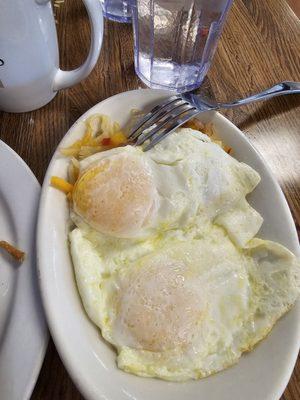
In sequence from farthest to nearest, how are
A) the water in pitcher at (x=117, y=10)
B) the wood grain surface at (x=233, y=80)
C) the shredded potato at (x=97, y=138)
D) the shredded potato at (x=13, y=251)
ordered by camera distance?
the water in pitcher at (x=117, y=10)
the wood grain surface at (x=233, y=80)
the shredded potato at (x=97, y=138)
the shredded potato at (x=13, y=251)

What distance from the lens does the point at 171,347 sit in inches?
25.0

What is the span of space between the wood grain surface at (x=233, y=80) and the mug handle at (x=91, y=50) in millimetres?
100

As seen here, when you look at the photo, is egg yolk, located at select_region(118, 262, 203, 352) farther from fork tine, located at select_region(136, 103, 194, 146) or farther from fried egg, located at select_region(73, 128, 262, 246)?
fork tine, located at select_region(136, 103, 194, 146)

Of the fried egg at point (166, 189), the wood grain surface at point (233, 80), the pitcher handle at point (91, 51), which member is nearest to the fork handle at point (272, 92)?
the wood grain surface at point (233, 80)

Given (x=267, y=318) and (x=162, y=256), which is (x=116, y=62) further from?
(x=267, y=318)

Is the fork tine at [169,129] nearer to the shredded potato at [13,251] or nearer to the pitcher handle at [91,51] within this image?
the pitcher handle at [91,51]

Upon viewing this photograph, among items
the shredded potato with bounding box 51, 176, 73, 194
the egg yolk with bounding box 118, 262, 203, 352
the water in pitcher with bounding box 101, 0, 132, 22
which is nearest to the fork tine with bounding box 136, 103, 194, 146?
the shredded potato with bounding box 51, 176, 73, 194

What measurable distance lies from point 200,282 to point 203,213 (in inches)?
5.7

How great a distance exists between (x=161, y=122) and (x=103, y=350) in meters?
0.49

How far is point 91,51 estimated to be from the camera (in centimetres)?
82

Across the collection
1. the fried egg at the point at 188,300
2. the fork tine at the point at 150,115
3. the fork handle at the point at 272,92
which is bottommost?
the fried egg at the point at 188,300

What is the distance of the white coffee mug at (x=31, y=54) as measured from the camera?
683 millimetres

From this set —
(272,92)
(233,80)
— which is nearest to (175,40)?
(233,80)

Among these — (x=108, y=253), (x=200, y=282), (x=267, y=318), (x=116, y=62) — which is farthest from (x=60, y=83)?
(x=267, y=318)
